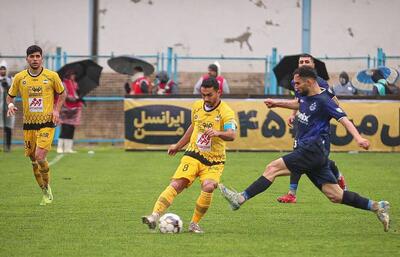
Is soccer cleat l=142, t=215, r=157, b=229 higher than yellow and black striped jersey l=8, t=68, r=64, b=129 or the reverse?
the reverse

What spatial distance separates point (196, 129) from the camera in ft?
37.0

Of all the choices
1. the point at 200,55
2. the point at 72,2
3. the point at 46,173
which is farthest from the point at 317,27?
the point at 46,173

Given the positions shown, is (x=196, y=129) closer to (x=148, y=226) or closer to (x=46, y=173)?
(x=148, y=226)

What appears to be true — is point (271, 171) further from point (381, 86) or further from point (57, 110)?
point (381, 86)

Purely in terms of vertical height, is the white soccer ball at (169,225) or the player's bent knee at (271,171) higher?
the player's bent knee at (271,171)

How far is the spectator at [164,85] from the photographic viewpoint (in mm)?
26375

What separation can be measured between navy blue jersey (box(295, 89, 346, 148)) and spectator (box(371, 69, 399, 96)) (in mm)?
14316

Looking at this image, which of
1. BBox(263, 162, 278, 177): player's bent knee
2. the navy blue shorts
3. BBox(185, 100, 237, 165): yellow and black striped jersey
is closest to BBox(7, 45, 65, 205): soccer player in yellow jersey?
BBox(185, 100, 237, 165): yellow and black striped jersey

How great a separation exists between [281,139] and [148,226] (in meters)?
13.7

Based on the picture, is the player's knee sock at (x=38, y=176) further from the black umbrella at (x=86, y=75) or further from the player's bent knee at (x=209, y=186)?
the black umbrella at (x=86, y=75)

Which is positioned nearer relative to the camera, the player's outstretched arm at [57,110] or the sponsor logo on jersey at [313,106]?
the sponsor logo on jersey at [313,106]

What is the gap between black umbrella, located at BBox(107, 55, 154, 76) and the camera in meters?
27.3

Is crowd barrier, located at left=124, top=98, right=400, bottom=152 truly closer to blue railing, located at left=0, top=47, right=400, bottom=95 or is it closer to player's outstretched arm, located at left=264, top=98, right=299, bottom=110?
blue railing, located at left=0, top=47, right=400, bottom=95

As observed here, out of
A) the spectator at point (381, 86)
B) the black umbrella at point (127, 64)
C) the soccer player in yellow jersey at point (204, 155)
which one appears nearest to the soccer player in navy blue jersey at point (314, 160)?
the soccer player in yellow jersey at point (204, 155)
